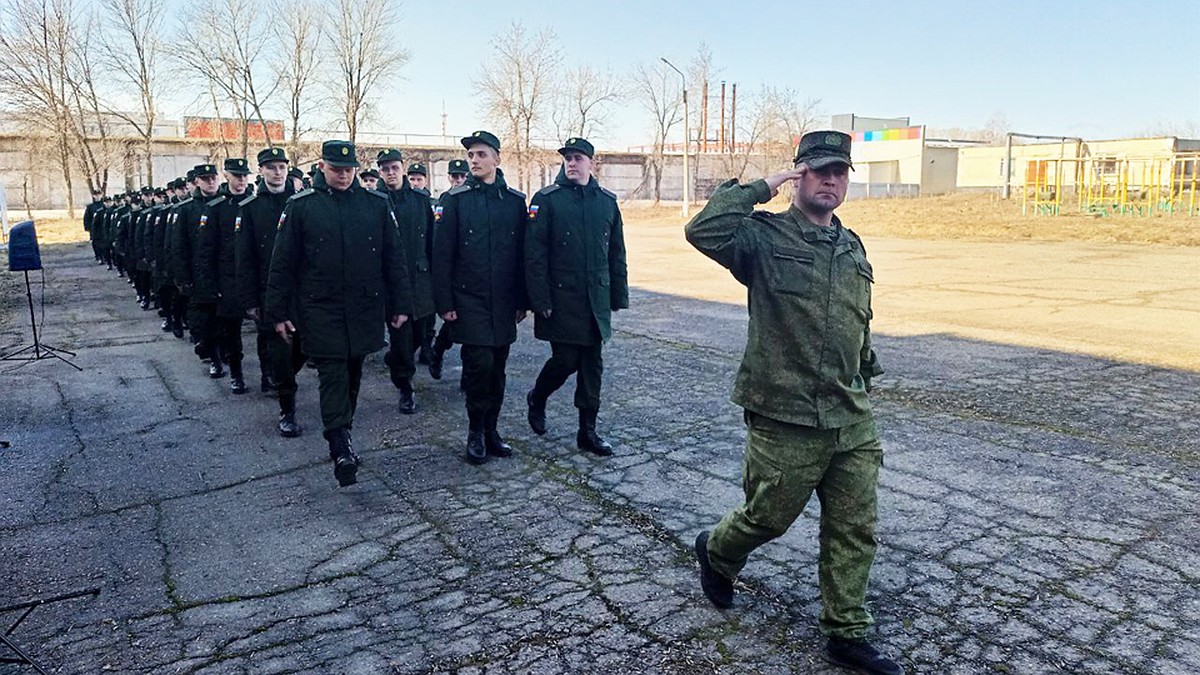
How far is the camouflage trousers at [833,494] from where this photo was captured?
3064 mm

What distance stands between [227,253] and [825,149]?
6290 millimetres

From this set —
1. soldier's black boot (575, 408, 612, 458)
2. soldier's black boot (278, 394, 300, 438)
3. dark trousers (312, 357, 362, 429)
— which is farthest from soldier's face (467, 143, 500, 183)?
soldier's black boot (278, 394, 300, 438)

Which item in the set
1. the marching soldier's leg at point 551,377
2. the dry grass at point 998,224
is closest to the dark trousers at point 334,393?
the marching soldier's leg at point 551,377

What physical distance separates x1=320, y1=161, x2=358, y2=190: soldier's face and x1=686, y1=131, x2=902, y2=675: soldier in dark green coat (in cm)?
282

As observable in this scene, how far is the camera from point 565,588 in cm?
373

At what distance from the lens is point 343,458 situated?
5094 millimetres

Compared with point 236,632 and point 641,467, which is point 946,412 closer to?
point 641,467

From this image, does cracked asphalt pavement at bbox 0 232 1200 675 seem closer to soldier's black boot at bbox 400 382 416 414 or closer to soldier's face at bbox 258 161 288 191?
soldier's black boot at bbox 400 382 416 414

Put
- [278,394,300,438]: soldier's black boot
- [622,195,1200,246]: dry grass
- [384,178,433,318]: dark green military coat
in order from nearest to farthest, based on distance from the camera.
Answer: [278,394,300,438]: soldier's black boot, [384,178,433,318]: dark green military coat, [622,195,1200,246]: dry grass

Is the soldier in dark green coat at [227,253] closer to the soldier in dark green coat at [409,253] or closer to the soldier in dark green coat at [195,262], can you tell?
the soldier in dark green coat at [195,262]

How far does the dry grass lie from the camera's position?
75.5 feet

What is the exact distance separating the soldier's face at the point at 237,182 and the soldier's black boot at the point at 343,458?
143 inches

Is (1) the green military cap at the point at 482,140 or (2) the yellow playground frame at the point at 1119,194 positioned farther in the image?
(2) the yellow playground frame at the point at 1119,194

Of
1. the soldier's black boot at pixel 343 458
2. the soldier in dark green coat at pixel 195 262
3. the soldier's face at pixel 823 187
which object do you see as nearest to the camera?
the soldier's face at pixel 823 187
